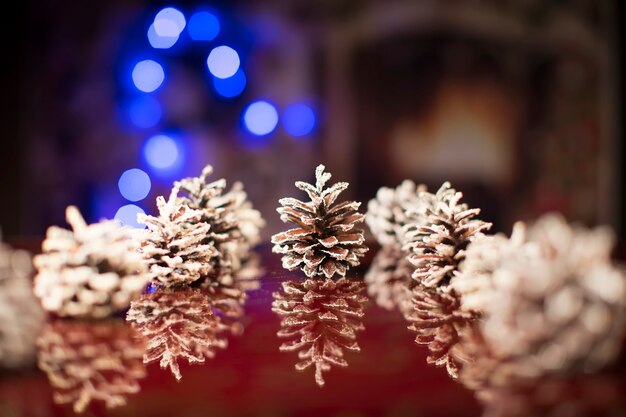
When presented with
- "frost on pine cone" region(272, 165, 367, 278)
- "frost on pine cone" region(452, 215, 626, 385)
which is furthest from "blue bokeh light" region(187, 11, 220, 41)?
"frost on pine cone" region(452, 215, 626, 385)

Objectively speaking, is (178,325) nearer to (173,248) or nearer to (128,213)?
(173,248)

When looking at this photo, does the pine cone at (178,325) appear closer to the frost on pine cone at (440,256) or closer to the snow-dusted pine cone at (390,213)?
the frost on pine cone at (440,256)

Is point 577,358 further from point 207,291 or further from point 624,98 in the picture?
point 624,98

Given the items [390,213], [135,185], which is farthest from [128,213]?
[390,213]

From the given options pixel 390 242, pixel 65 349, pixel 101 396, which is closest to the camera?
pixel 101 396

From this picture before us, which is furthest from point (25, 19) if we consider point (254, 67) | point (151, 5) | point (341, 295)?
point (341, 295)

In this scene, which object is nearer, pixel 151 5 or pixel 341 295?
pixel 341 295
